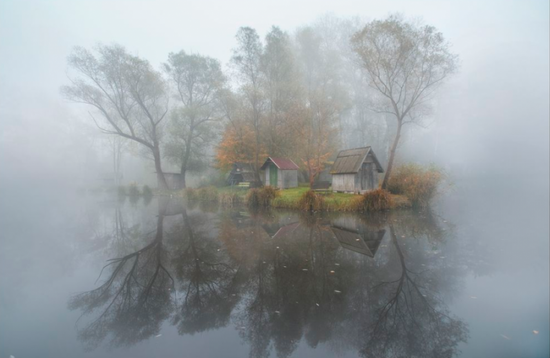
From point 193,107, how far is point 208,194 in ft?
36.1

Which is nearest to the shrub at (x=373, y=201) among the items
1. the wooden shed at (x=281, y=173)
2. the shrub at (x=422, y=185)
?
the shrub at (x=422, y=185)

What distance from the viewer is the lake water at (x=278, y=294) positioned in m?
3.54

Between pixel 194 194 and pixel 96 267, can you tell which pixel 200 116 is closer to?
pixel 194 194

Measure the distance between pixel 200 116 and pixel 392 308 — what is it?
95.3ft

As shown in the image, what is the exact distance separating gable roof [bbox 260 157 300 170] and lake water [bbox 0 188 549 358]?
553 inches

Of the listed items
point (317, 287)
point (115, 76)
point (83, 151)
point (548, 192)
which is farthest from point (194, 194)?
point (83, 151)

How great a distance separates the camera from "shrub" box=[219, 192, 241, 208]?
19.2m

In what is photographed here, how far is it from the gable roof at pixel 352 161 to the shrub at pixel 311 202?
4.34 metres

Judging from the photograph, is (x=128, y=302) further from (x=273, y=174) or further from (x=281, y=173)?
(x=273, y=174)

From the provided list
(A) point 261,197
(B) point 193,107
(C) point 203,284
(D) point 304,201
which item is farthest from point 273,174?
(C) point 203,284

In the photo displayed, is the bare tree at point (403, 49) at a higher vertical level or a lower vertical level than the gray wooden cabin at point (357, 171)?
higher

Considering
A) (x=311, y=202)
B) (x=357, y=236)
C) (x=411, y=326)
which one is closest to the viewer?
(x=411, y=326)

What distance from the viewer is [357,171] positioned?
1798 centimetres

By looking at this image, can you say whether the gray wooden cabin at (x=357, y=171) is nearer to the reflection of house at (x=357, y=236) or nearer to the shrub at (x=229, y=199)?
the reflection of house at (x=357, y=236)
